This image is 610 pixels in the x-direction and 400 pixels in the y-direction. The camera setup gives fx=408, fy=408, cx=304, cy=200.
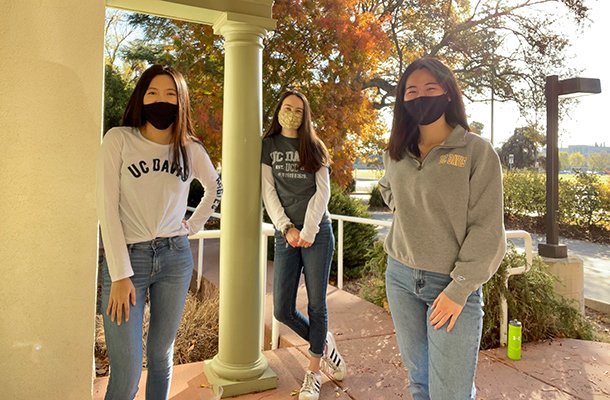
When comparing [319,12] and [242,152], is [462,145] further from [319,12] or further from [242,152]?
[319,12]

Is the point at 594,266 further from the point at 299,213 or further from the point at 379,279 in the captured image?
the point at 299,213

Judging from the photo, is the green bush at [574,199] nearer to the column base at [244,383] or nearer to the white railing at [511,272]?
the white railing at [511,272]

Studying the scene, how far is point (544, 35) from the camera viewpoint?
10445mm

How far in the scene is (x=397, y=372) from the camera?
2.82 metres

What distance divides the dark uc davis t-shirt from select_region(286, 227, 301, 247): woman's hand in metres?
0.09

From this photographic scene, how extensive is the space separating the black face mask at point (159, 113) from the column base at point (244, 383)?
159 cm

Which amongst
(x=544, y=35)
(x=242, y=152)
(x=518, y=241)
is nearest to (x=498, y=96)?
(x=544, y=35)

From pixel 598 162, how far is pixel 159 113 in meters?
13.4

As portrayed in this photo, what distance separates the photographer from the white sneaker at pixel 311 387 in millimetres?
2357

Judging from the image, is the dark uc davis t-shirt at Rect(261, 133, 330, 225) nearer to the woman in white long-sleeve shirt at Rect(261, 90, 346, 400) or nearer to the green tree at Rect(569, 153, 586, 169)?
the woman in white long-sleeve shirt at Rect(261, 90, 346, 400)

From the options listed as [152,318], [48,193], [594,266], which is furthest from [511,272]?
[594,266]

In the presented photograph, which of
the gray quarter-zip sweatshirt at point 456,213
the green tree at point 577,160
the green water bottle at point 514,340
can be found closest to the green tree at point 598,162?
the green tree at point 577,160

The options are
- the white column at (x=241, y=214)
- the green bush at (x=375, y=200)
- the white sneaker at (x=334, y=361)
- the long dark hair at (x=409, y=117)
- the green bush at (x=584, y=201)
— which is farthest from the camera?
the green bush at (x=375, y=200)

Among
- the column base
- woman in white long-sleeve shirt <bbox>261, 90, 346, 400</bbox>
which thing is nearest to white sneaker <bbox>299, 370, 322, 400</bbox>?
woman in white long-sleeve shirt <bbox>261, 90, 346, 400</bbox>
